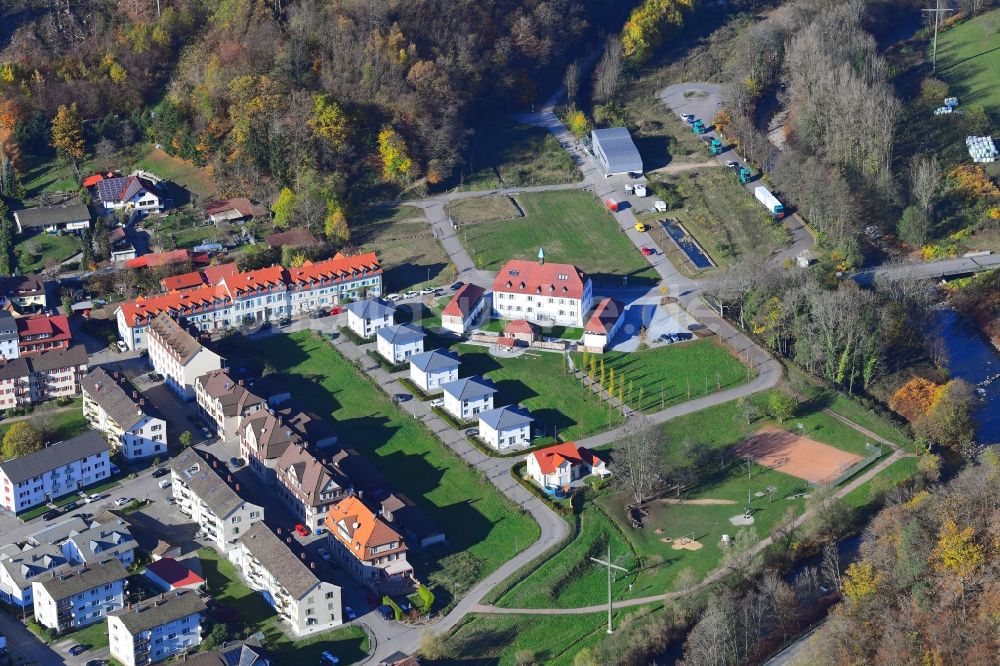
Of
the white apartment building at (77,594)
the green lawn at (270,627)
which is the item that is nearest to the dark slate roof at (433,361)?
the green lawn at (270,627)

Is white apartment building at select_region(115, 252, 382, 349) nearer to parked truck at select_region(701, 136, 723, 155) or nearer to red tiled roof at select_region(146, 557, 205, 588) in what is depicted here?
red tiled roof at select_region(146, 557, 205, 588)

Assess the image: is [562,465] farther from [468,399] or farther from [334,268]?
[334,268]

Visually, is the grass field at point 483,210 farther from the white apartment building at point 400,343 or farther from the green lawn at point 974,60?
the green lawn at point 974,60

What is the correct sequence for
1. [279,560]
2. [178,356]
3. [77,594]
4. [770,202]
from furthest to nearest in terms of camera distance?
[770,202]
[178,356]
[279,560]
[77,594]

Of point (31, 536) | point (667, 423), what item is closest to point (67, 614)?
point (31, 536)

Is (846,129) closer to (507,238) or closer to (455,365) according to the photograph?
(507,238)

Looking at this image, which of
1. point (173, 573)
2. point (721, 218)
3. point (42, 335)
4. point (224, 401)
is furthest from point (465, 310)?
point (173, 573)

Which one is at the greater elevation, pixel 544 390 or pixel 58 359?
pixel 58 359
